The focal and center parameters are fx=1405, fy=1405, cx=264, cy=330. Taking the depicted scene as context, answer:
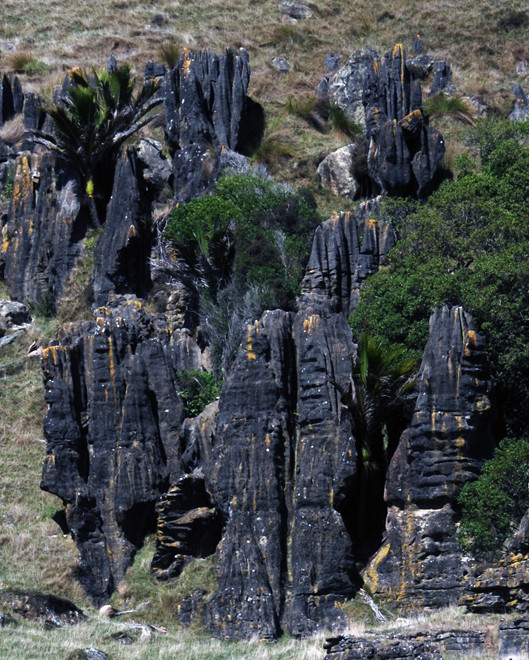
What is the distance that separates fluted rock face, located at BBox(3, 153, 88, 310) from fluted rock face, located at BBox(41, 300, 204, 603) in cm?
823

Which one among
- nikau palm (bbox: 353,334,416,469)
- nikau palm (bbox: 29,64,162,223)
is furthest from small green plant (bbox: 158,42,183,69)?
nikau palm (bbox: 353,334,416,469)

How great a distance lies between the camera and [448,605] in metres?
28.9

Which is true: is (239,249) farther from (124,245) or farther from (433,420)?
(433,420)

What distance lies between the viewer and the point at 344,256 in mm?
37406

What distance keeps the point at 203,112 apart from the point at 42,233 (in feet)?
22.2

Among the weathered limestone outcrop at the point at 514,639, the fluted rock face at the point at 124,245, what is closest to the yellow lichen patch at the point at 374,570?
the weathered limestone outcrop at the point at 514,639

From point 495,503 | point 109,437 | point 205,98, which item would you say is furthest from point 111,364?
point 205,98

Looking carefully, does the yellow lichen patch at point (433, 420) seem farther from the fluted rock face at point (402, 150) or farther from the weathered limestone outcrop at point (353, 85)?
the weathered limestone outcrop at point (353, 85)

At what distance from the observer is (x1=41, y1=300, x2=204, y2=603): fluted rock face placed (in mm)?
33125

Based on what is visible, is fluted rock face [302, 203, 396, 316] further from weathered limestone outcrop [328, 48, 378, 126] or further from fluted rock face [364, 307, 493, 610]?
weathered limestone outcrop [328, 48, 378, 126]

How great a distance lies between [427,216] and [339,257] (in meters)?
2.56

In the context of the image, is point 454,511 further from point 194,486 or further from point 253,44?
point 253,44

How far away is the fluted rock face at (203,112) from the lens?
44.2 meters

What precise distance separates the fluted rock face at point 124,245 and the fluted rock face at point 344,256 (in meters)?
6.43
